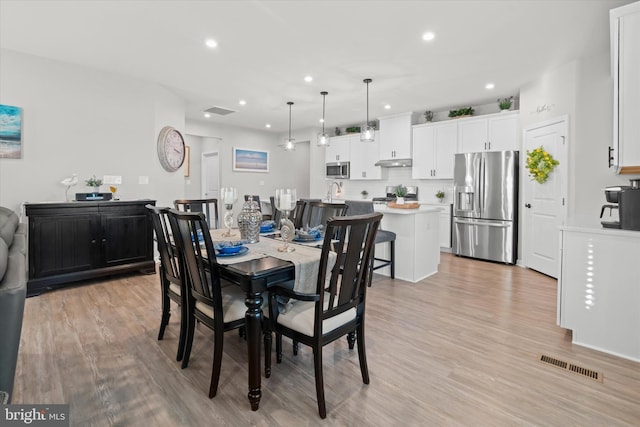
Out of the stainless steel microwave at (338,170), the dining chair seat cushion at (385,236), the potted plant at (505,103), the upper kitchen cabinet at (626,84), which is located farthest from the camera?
the stainless steel microwave at (338,170)

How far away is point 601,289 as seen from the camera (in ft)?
7.45

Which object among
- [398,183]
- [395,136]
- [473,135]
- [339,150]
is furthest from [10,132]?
[473,135]

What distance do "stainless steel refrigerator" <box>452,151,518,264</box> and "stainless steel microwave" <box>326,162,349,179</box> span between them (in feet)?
8.37

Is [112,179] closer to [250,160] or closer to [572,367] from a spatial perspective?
[250,160]

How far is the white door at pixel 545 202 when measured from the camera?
13.3ft

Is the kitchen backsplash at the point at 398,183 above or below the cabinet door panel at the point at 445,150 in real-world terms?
below

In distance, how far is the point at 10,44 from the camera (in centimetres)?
345

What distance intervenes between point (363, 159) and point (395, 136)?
935 millimetres

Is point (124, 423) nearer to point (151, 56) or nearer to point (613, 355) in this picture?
point (613, 355)

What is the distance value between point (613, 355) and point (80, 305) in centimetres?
446

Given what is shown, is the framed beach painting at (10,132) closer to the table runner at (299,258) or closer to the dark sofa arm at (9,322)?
the table runner at (299,258)

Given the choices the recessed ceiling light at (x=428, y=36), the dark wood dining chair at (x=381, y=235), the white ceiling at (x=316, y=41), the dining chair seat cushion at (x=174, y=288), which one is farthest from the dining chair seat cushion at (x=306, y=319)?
the recessed ceiling light at (x=428, y=36)

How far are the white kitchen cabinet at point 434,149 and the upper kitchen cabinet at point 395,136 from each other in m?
0.14

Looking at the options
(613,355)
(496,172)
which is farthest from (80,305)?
(496,172)
